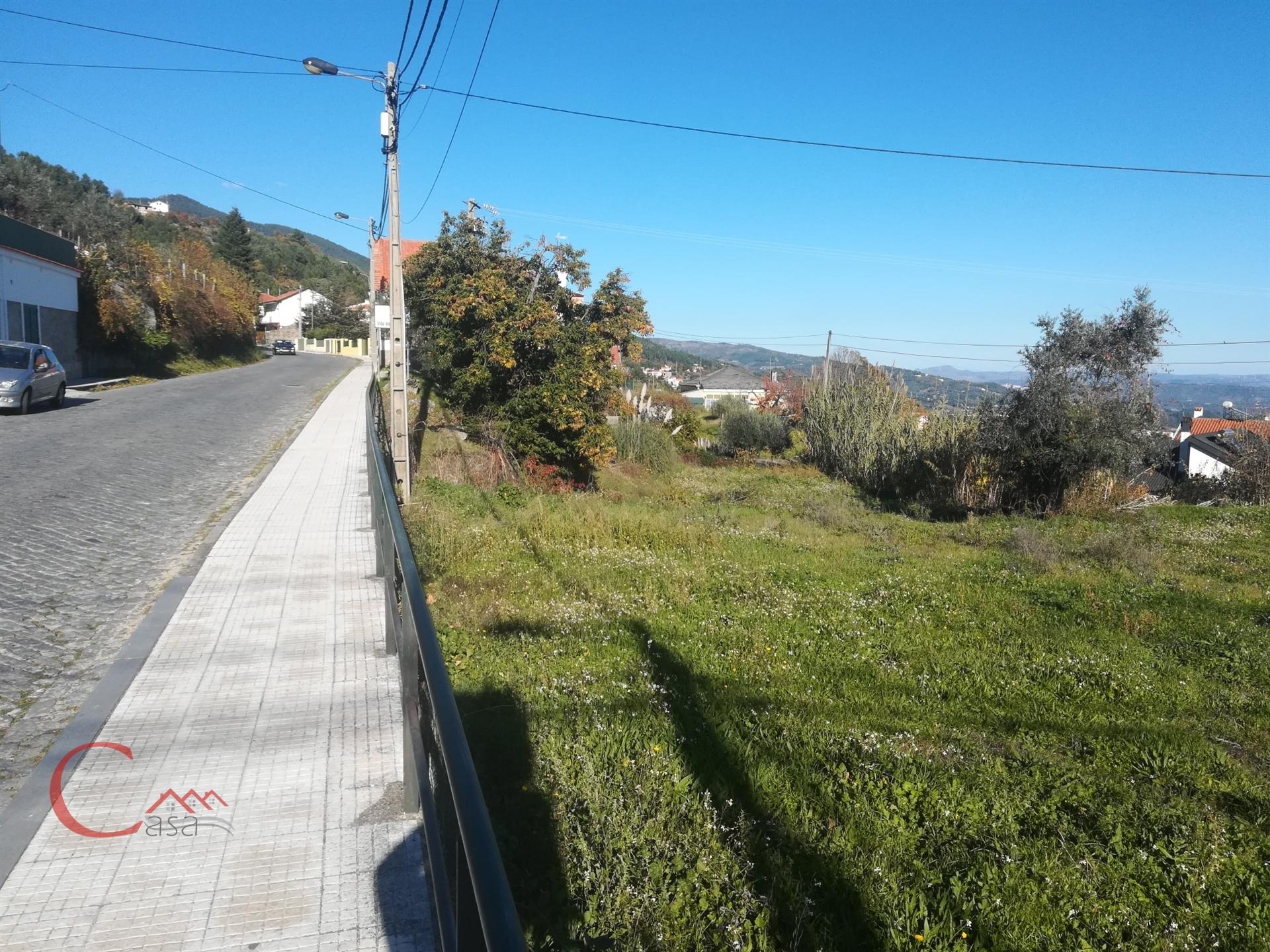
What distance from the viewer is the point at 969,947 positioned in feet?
11.6

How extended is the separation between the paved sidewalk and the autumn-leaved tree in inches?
589

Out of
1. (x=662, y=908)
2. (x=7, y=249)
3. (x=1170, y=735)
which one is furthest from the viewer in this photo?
(x=7, y=249)

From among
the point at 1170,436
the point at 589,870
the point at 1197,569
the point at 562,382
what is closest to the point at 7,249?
the point at 562,382

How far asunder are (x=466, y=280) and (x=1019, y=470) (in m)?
14.7

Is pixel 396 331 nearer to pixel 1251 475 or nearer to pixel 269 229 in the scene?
pixel 1251 475

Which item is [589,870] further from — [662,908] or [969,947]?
[969,947]

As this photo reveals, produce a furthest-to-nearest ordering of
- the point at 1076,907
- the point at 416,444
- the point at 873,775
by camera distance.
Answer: the point at 416,444 < the point at 873,775 < the point at 1076,907

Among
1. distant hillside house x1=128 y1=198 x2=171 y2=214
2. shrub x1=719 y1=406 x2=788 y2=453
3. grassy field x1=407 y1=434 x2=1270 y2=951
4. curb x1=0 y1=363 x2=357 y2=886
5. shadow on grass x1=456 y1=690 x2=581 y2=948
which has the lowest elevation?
shrub x1=719 y1=406 x2=788 y2=453

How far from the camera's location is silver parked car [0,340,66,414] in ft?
54.2

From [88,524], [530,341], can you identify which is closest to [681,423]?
[530,341]

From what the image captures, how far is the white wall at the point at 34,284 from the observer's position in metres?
24.1

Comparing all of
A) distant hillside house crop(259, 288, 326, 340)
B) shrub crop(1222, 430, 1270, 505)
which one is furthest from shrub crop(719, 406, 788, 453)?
distant hillside house crop(259, 288, 326, 340)

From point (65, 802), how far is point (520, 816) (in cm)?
189

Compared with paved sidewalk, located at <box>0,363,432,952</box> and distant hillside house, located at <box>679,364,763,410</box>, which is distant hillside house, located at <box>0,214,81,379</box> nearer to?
paved sidewalk, located at <box>0,363,432,952</box>
